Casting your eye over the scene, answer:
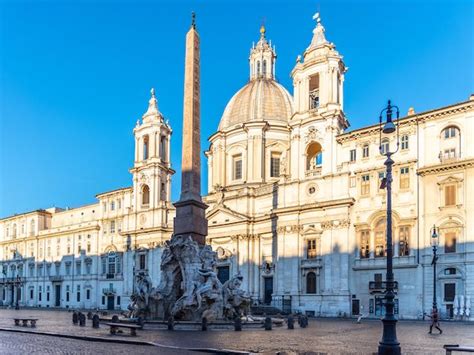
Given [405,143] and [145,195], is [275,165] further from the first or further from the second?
[405,143]

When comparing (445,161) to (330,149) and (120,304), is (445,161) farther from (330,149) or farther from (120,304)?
(120,304)

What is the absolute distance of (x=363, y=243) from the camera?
4450 centimetres

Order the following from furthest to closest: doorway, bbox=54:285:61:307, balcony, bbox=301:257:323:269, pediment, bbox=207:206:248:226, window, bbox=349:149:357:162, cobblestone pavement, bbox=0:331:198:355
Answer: doorway, bbox=54:285:61:307 < pediment, bbox=207:206:248:226 < balcony, bbox=301:257:323:269 < window, bbox=349:149:357:162 < cobblestone pavement, bbox=0:331:198:355

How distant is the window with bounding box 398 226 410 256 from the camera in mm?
41719

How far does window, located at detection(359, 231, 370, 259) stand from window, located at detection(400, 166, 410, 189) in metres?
5.07

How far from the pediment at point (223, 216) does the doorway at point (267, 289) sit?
6.78 m

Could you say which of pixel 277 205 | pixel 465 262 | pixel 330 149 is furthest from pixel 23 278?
pixel 465 262

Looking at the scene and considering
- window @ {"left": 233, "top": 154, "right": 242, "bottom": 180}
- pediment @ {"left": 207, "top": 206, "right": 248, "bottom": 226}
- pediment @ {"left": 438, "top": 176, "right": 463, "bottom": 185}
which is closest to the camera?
pediment @ {"left": 438, "top": 176, "right": 463, "bottom": 185}

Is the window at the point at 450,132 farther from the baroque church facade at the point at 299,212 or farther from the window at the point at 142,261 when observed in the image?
the window at the point at 142,261

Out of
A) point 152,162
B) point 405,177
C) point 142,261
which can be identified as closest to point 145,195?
point 152,162

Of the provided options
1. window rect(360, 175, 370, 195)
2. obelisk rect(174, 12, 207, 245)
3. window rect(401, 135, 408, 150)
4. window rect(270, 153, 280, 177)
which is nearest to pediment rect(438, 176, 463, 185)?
window rect(401, 135, 408, 150)

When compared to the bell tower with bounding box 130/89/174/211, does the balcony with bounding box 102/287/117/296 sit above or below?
below

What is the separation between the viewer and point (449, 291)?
3875 cm

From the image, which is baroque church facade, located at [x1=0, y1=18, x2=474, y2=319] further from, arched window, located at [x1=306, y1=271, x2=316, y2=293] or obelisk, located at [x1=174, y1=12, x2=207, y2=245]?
obelisk, located at [x1=174, y1=12, x2=207, y2=245]
